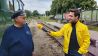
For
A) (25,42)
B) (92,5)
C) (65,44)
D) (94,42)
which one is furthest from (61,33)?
(92,5)

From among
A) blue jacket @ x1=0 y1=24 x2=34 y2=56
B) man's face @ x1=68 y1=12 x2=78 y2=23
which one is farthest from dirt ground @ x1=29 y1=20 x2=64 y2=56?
blue jacket @ x1=0 y1=24 x2=34 y2=56

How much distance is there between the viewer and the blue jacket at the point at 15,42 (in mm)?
5668

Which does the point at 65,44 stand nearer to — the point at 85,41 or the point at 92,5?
the point at 85,41

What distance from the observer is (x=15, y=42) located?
18.7ft

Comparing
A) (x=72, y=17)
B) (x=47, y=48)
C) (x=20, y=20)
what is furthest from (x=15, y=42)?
(x=47, y=48)

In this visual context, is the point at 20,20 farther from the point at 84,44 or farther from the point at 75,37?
the point at 84,44

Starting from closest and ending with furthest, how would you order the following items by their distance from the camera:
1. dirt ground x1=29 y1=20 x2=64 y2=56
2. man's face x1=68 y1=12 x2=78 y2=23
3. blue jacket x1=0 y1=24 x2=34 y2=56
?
blue jacket x1=0 y1=24 x2=34 y2=56 < man's face x1=68 y1=12 x2=78 y2=23 < dirt ground x1=29 y1=20 x2=64 y2=56

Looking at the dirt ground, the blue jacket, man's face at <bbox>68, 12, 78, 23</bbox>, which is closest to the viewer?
the blue jacket

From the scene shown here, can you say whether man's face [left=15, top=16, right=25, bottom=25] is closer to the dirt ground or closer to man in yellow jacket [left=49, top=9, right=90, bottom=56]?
man in yellow jacket [left=49, top=9, right=90, bottom=56]

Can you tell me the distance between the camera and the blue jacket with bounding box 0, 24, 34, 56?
18.6ft

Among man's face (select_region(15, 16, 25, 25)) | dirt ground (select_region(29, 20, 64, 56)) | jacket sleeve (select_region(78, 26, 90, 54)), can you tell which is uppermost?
man's face (select_region(15, 16, 25, 25))

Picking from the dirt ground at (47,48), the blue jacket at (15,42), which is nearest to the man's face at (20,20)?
the blue jacket at (15,42)

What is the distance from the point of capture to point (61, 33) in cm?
694

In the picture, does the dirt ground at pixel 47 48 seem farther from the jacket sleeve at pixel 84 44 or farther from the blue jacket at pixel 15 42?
the blue jacket at pixel 15 42
